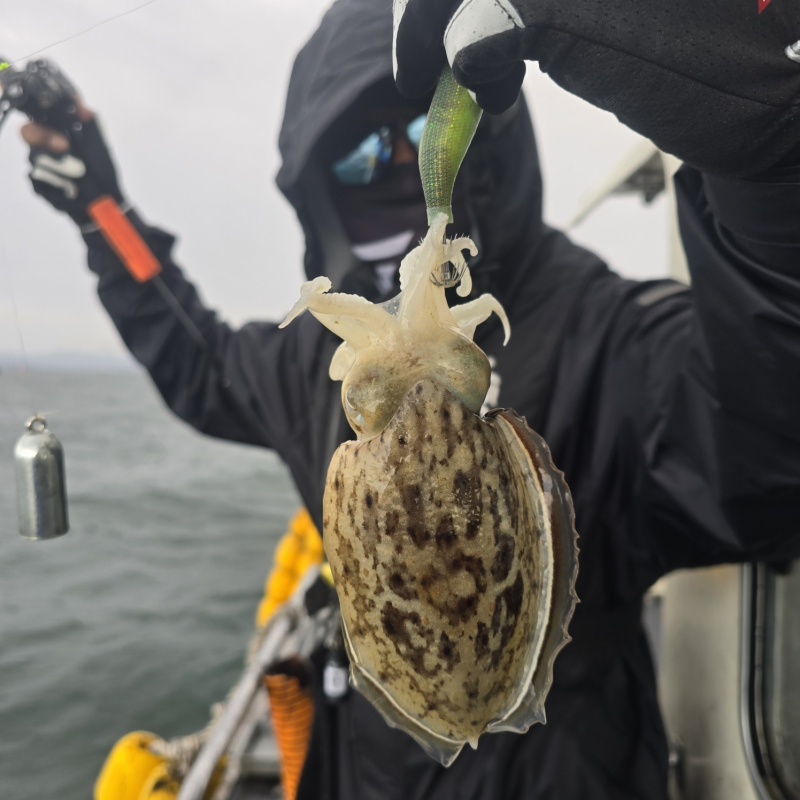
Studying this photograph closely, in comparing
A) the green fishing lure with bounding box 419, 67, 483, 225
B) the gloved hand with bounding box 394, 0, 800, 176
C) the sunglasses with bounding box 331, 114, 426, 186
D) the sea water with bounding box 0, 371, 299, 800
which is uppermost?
the sunglasses with bounding box 331, 114, 426, 186

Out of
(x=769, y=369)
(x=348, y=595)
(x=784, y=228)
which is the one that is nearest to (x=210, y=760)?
(x=348, y=595)

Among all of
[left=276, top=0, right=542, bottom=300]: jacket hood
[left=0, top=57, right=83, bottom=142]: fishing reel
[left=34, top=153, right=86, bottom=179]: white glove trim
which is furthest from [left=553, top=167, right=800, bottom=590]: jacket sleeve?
[left=34, top=153, right=86, bottom=179]: white glove trim

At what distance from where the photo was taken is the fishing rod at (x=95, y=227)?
1.23m

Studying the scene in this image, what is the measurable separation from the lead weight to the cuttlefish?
32.3 inches

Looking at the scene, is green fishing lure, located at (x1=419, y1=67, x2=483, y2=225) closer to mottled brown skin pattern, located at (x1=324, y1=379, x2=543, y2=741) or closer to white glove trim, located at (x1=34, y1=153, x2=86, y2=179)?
mottled brown skin pattern, located at (x1=324, y1=379, x2=543, y2=741)

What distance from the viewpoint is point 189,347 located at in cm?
294

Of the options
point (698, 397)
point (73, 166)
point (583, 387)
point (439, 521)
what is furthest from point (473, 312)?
point (73, 166)

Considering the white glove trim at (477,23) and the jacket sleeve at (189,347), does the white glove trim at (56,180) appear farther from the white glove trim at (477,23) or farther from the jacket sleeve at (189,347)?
the white glove trim at (477,23)

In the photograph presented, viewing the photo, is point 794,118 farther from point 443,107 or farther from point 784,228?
point 443,107

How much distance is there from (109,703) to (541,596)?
798 centimetres

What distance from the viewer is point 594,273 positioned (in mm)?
2076

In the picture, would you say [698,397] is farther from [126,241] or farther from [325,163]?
[126,241]

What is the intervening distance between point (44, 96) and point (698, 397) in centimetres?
270

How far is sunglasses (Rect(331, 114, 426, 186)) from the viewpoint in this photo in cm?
202
